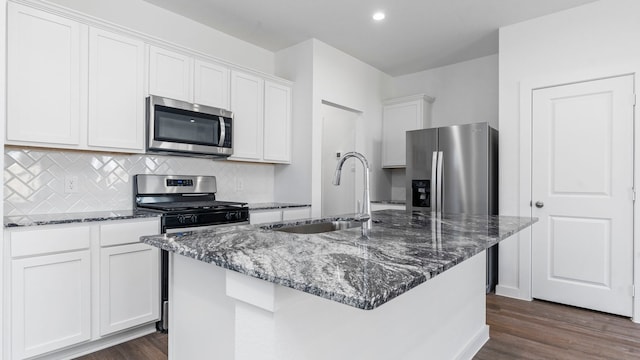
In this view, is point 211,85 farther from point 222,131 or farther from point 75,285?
point 75,285

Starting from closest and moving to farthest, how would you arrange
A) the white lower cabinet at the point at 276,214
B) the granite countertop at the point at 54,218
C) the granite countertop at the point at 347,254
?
the granite countertop at the point at 347,254, the granite countertop at the point at 54,218, the white lower cabinet at the point at 276,214

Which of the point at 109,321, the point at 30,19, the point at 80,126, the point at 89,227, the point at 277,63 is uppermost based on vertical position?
the point at 277,63

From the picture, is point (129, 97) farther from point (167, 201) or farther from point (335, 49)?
point (335, 49)

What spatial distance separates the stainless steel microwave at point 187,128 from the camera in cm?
270

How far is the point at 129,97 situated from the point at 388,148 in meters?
3.19

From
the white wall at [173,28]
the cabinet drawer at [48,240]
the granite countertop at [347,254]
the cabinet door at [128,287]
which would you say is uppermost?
the white wall at [173,28]

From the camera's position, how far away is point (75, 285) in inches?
85.4

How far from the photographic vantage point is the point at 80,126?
2.38 m

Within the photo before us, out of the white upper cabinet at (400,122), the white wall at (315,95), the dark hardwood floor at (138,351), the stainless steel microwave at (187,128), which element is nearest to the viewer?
the dark hardwood floor at (138,351)

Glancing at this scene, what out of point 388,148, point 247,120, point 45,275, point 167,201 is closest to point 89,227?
point 45,275

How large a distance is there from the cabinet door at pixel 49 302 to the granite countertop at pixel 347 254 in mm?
1261

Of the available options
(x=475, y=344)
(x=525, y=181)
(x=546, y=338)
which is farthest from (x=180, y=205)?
(x=525, y=181)

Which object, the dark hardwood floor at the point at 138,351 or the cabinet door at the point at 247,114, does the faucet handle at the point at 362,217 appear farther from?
the cabinet door at the point at 247,114

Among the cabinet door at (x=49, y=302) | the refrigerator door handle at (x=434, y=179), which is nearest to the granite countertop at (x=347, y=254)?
the cabinet door at (x=49, y=302)
